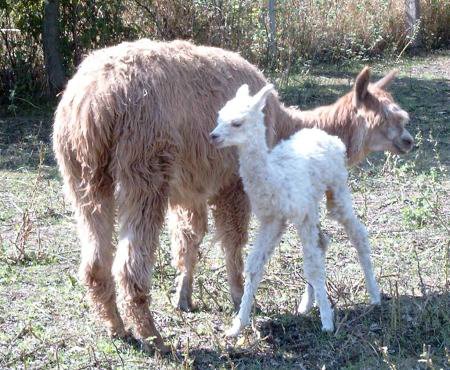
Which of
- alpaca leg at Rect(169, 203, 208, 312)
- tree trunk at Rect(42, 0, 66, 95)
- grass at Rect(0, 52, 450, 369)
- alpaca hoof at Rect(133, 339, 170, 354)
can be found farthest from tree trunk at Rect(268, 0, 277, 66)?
alpaca hoof at Rect(133, 339, 170, 354)

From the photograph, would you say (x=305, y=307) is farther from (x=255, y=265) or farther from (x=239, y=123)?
(x=239, y=123)

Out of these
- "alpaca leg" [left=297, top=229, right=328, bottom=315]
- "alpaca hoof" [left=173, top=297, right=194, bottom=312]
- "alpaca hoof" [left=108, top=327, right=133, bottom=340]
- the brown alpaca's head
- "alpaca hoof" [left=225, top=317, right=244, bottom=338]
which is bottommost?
"alpaca hoof" [left=173, top=297, right=194, bottom=312]

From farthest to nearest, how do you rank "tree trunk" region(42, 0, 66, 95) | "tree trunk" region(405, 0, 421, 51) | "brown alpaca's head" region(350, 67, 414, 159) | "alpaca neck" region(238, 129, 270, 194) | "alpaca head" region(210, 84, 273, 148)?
"tree trunk" region(405, 0, 421, 51), "tree trunk" region(42, 0, 66, 95), "brown alpaca's head" region(350, 67, 414, 159), "alpaca neck" region(238, 129, 270, 194), "alpaca head" region(210, 84, 273, 148)

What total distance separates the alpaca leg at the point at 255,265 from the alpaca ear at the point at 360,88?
146cm

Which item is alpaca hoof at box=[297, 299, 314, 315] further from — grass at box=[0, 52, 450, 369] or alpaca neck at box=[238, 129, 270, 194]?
alpaca neck at box=[238, 129, 270, 194]

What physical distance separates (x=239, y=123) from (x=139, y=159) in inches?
25.5

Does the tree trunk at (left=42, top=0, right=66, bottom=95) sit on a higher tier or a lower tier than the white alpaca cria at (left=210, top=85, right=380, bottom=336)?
lower

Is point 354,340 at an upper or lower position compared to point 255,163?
lower

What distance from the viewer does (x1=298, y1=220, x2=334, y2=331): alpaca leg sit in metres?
5.34

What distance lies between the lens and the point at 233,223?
19.4ft

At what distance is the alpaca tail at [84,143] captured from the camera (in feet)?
16.4

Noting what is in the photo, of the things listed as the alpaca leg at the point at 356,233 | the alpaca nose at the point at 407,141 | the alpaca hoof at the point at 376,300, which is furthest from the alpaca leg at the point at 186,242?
the alpaca nose at the point at 407,141

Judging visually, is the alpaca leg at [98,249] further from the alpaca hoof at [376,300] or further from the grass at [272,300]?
the alpaca hoof at [376,300]

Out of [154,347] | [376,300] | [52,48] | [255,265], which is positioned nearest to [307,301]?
[376,300]
